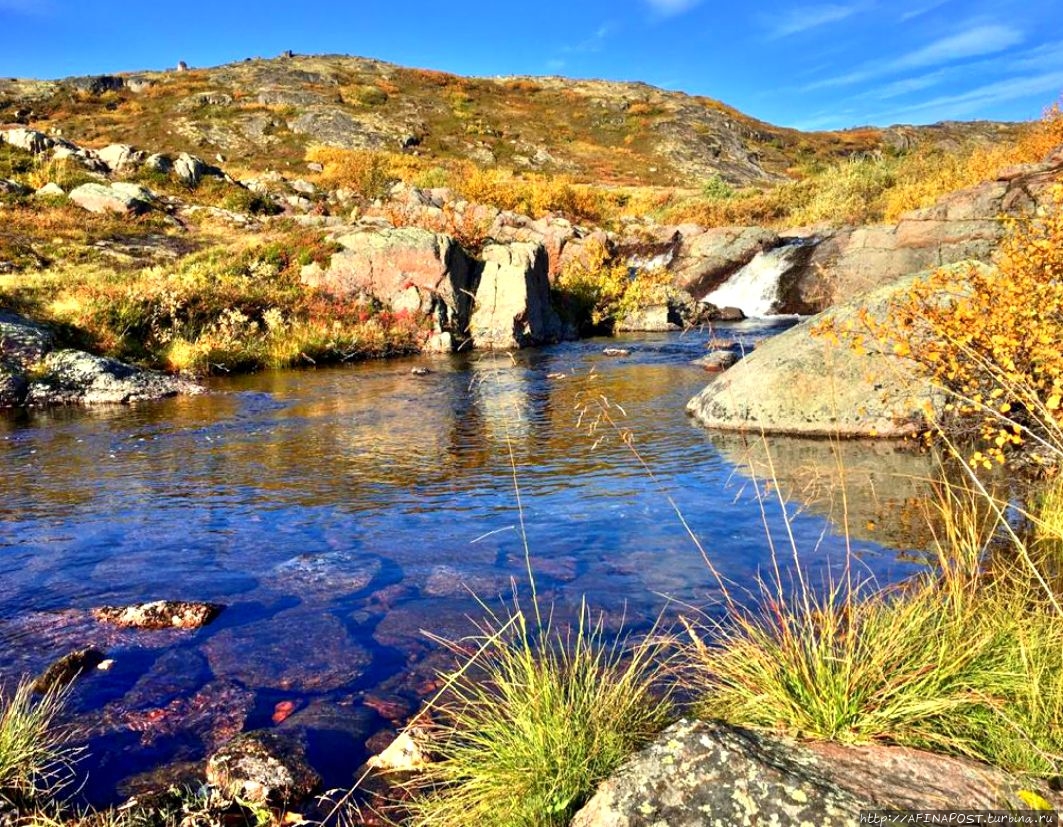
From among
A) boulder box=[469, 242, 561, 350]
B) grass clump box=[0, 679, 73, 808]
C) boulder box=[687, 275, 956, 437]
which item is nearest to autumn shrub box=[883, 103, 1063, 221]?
boulder box=[469, 242, 561, 350]

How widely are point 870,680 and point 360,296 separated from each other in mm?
19607

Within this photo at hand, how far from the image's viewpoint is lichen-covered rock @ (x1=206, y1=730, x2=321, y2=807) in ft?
10.6

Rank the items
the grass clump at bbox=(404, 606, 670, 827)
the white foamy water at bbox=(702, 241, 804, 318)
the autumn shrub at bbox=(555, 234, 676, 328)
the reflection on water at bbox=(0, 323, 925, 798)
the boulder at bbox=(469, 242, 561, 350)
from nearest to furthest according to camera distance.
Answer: the grass clump at bbox=(404, 606, 670, 827) < the reflection on water at bbox=(0, 323, 925, 798) < the boulder at bbox=(469, 242, 561, 350) < the autumn shrub at bbox=(555, 234, 676, 328) < the white foamy water at bbox=(702, 241, 804, 318)

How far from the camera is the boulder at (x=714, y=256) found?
98.7ft

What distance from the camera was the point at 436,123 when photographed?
6594 cm

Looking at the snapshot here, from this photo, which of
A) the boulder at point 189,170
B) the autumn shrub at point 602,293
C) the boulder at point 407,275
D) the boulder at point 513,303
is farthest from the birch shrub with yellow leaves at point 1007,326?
the boulder at point 189,170

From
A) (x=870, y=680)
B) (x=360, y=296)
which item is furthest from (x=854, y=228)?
(x=870, y=680)

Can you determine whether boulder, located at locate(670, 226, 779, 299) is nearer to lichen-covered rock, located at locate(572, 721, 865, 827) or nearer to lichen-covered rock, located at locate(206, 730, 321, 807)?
lichen-covered rock, located at locate(206, 730, 321, 807)

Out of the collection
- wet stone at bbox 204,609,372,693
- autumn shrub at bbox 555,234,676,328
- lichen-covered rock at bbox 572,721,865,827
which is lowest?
wet stone at bbox 204,609,372,693

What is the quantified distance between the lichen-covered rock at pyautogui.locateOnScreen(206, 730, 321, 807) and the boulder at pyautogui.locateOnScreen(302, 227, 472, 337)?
17674 mm

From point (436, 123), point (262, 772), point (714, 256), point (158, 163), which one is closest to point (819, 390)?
point (262, 772)

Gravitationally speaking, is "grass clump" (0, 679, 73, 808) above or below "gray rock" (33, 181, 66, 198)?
below

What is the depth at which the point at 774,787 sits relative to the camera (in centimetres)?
237

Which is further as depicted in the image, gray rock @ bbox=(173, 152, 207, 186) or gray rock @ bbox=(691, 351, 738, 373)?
gray rock @ bbox=(173, 152, 207, 186)
